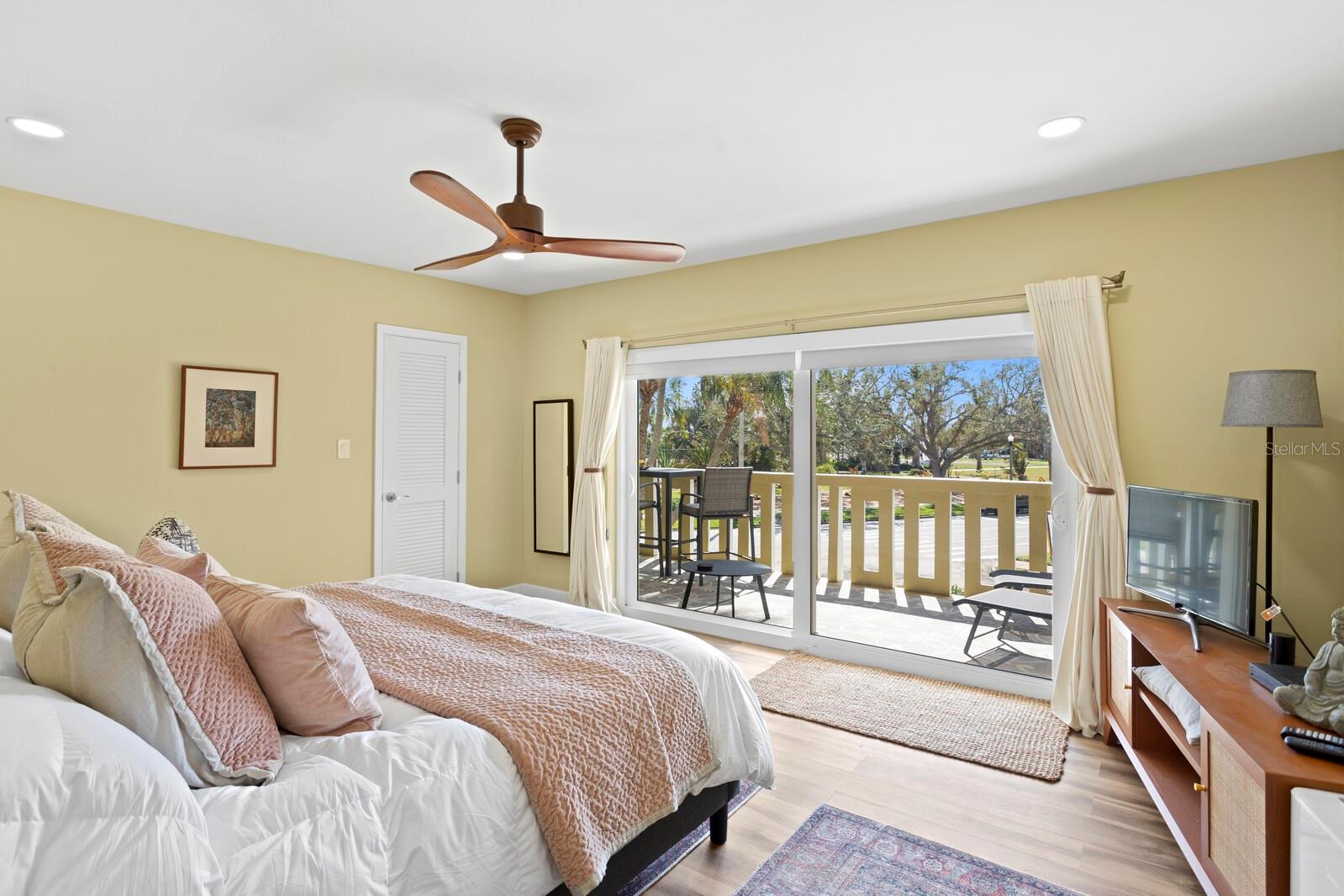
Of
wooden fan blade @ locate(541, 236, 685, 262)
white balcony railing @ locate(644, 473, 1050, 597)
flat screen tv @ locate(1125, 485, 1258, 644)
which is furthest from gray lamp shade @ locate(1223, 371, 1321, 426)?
wooden fan blade @ locate(541, 236, 685, 262)

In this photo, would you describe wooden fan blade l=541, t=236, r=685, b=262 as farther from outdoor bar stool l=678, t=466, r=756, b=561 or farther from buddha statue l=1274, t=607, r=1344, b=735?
buddha statue l=1274, t=607, r=1344, b=735

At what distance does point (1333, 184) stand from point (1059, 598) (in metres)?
2.05

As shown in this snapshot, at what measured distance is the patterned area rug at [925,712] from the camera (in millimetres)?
2916

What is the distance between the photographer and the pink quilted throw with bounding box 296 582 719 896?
158 cm

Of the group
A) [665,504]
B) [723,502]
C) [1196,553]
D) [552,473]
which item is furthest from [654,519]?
[1196,553]

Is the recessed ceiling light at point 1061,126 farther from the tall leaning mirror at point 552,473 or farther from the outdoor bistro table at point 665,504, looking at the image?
the tall leaning mirror at point 552,473

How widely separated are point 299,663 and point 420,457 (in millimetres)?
3538

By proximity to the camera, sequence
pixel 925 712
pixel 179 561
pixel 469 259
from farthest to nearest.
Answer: pixel 925 712 < pixel 469 259 < pixel 179 561

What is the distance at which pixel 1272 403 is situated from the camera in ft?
8.16

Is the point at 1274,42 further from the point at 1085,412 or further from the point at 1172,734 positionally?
the point at 1172,734

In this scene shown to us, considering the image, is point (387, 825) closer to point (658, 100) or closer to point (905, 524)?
point (658, 100)

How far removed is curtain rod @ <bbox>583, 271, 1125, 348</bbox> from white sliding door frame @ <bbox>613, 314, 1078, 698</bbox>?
0.07 m

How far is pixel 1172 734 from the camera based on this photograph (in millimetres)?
2256

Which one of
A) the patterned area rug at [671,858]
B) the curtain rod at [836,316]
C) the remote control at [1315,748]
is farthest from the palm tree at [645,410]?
the remote control at [1315,748]
